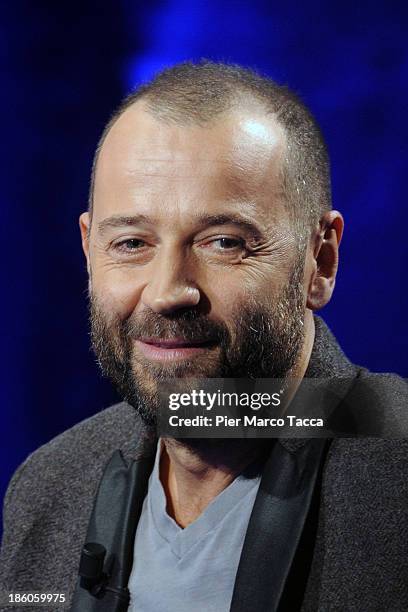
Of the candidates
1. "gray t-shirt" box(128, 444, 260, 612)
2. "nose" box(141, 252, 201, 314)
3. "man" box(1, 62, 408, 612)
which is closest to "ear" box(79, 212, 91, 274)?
"man" box(1, 62, 408, 612)

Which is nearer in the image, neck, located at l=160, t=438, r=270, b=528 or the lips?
the lips

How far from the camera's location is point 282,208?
117 cm

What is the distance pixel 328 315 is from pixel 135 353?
48 cm

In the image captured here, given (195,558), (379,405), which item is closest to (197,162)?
(379,405)

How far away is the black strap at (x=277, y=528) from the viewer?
1106 mm

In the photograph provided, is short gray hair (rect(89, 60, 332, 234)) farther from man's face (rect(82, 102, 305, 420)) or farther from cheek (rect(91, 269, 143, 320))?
cheek (rect(91, 269, 143, 320))

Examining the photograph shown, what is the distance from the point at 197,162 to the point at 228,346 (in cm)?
24

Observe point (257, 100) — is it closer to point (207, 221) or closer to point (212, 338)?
point (207, 221)

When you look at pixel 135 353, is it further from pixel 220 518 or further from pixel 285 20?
pixel 285 20

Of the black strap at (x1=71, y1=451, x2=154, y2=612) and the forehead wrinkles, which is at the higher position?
the forehead wrinkles

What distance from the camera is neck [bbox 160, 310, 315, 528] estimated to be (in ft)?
4.08

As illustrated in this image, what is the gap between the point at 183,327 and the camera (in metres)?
1.12

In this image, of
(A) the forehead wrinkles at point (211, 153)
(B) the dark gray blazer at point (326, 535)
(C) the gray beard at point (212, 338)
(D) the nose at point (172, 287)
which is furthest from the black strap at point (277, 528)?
(A) the forehead wrinkles at point (211, 153)

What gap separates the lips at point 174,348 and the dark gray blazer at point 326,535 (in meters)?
0.18
